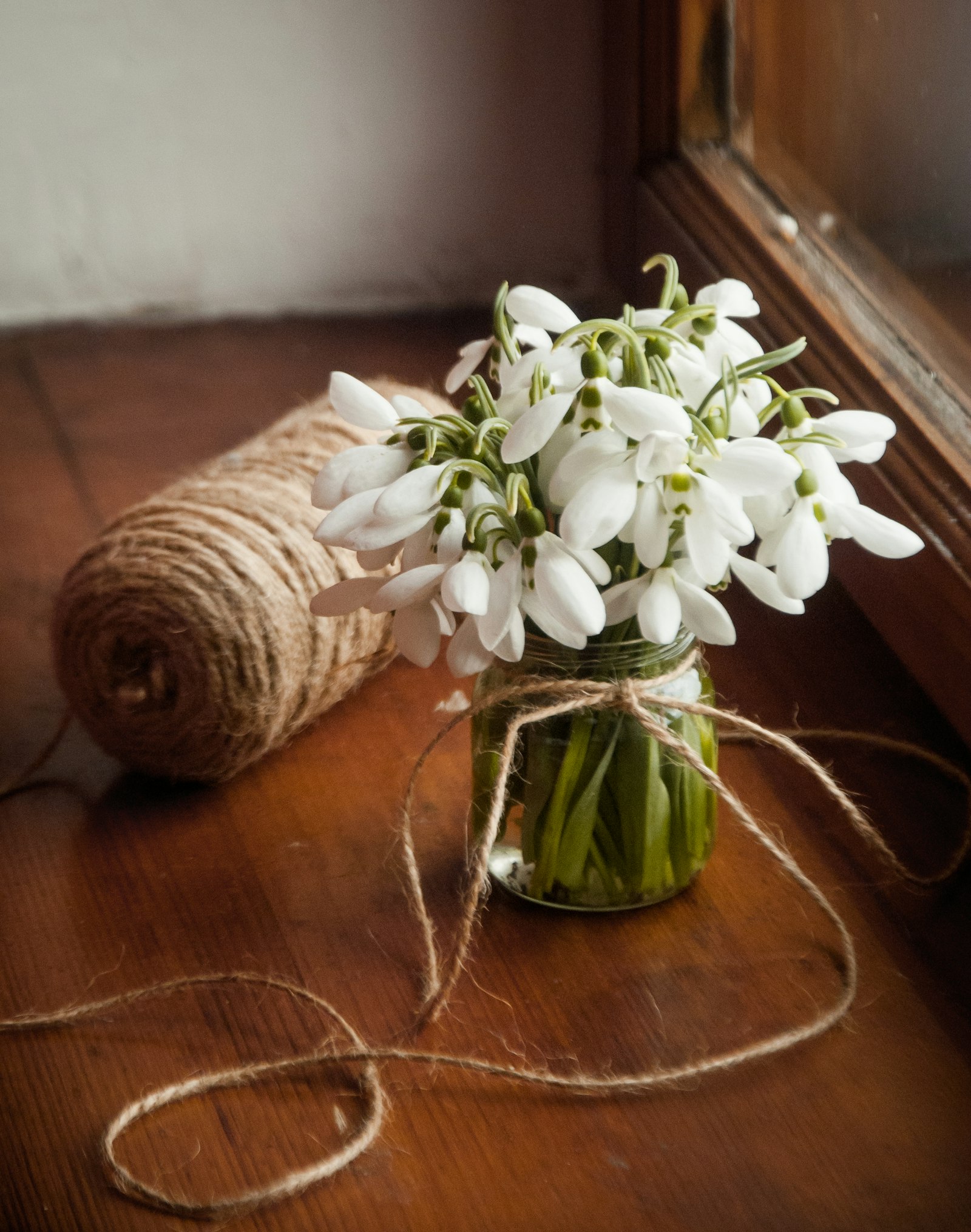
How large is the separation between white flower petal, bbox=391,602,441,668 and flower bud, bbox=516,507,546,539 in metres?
0.07

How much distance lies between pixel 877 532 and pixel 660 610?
11 centimetres

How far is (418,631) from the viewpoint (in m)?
0.65

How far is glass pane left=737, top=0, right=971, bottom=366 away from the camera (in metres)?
0.96

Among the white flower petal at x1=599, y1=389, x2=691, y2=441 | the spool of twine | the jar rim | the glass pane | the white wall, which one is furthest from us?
the white wall

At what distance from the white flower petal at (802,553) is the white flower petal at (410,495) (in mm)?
158

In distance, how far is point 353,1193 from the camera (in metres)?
0.61

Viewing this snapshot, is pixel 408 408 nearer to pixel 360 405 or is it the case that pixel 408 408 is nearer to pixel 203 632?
pixel 360 405

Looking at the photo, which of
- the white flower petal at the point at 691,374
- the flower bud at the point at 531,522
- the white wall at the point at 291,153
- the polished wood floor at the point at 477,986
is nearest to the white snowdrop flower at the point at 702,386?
the white flower petal at the point at 691,374

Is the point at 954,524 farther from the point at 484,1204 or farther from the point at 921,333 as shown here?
the point at 484,1204

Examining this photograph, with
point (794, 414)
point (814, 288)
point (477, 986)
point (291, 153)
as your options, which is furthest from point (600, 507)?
point (291, 153)

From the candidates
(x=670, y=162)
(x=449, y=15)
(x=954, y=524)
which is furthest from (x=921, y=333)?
(x=449, y=15)

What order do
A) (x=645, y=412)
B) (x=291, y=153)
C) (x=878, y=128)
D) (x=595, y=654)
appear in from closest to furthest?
1. (x=645, y=412)
2. (x=595, y=654)
3. (x=878, y=128)
4. (x=291, y=153)

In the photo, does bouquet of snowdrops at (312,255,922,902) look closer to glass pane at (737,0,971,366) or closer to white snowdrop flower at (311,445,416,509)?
white snowdrop flower at (311,445,416,509)

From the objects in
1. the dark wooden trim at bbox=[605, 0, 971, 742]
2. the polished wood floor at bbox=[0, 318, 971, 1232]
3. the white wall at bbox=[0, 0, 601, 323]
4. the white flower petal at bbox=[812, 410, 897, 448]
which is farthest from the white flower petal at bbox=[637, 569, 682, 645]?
the white wall at bbox=[0, 0, 601, 323]
